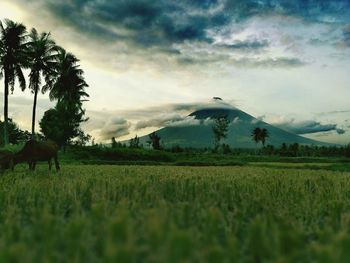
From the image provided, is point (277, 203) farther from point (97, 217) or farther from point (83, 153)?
point (83, 153)

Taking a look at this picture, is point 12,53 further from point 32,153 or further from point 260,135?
point 260,135

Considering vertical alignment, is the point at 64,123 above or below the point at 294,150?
above

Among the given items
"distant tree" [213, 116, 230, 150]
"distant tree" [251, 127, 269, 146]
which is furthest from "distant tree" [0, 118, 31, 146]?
"distant tree" [251, 127, 269, 146]

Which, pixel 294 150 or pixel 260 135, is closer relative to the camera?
pixel 294 150

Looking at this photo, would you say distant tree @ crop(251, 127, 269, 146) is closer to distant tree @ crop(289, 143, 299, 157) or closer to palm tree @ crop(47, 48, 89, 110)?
distant tree @ crop(289, 143, 299, 157)

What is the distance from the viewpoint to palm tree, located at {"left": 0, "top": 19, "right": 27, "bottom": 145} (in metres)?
43.7

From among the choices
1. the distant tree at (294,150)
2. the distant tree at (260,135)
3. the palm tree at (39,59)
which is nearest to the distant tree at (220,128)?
the distant tree at (294,150)

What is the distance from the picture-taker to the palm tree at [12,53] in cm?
4372

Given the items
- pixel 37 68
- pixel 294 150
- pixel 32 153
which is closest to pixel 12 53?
pixel 37 68

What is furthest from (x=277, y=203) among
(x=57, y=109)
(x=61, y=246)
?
(x=57, y=109)

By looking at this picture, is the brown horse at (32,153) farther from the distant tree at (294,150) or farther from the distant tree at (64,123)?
the distant tree at (294,150)

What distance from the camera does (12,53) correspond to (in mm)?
44062

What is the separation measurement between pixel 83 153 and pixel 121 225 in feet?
135

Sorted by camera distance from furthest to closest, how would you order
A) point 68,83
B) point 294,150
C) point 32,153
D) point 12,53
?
1. point 294,150
2. point 68,83
3. point 12,53
4. point 32,153
